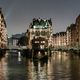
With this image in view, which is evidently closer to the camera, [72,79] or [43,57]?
→ [72,79]

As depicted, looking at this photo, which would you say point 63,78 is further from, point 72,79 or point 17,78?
point 17,78

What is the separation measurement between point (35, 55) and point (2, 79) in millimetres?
82063

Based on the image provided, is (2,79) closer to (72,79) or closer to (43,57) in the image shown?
(72,79)

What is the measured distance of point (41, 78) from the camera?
52781 mm

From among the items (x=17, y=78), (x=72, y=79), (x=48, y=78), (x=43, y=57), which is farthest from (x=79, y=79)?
(x=43, y=57)

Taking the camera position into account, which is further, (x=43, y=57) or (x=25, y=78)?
(x=43, y=57)

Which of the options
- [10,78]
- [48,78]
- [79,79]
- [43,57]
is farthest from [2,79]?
[43,57]

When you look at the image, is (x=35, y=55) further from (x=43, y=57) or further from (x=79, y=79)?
(x=79, y=79)

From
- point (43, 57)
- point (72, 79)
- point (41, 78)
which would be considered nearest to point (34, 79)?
point (41, 78)

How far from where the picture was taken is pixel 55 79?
5188 centimetres

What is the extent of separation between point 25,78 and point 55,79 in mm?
4086

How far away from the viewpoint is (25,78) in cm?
5328

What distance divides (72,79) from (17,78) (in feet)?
23.6

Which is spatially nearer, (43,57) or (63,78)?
(63,78)
